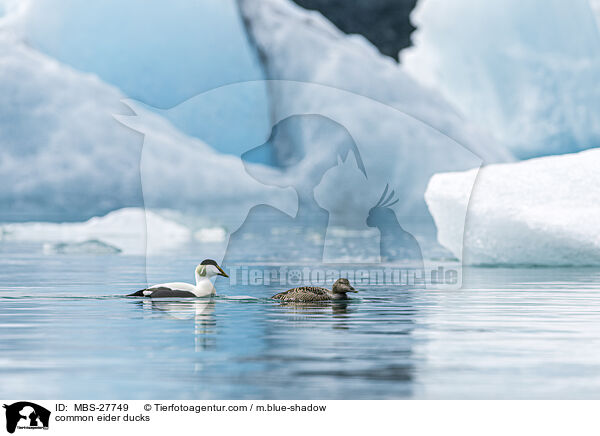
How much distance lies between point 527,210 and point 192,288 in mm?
7377

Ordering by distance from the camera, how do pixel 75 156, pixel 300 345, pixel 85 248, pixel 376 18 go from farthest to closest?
pixel 376 18
pixel 75 156
pixel 85 248
pixel 300 345

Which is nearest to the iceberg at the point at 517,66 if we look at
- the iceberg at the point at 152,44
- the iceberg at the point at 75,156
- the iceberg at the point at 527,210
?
the iceberg at the point at 152,44

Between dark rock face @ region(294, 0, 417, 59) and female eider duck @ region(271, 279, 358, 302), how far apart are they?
955 inches

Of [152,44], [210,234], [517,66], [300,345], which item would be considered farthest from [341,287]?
[152,44]

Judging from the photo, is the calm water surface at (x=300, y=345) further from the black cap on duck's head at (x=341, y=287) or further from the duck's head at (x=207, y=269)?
the duck's head at (x=207, y=269)

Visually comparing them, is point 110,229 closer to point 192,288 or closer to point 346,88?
point 346,88

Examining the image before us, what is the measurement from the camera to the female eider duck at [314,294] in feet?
27.9

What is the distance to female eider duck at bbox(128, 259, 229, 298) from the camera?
8.66m

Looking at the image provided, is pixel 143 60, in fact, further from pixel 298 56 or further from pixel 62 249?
pixel 62 249

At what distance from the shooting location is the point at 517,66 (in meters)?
29.7

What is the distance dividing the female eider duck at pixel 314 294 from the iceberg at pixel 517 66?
64.8ft

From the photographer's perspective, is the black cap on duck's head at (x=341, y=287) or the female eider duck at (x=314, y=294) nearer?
the female eider duck at (x=314, y=294)

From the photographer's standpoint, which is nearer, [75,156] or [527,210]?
[527,210]

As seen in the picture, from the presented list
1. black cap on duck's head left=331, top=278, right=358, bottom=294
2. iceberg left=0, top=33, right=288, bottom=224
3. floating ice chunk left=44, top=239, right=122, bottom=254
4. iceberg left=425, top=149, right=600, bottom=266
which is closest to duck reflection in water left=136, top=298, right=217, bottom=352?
black cap on duck's head left=331, top=278, right=358, bottom=294
